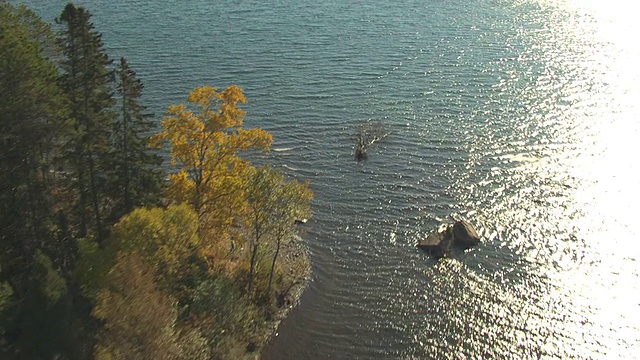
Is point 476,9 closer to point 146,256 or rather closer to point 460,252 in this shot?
point 460,252

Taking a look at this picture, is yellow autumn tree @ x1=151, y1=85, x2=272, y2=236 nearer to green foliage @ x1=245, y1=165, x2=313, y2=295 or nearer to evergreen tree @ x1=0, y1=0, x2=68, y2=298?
green foliage @ x1=245, y1=165, x2=313, y2=295

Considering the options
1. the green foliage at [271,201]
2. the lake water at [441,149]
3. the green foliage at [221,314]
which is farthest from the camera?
the lake water at [441,149]

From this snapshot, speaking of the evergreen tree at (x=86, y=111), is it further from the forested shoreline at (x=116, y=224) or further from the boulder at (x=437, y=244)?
the boulder at (x=437, y=244)

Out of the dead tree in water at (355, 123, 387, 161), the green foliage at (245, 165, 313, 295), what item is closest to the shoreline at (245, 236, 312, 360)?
the green foliage at (245, 165, 313, 295)

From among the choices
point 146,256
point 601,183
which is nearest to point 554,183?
point 601,183

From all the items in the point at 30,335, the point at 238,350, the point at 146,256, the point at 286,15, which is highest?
the point at 286,15

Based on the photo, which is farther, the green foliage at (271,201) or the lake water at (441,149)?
the lake water at (441,149)

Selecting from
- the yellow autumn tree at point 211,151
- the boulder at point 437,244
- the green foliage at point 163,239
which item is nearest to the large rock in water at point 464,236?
the boulder at point 437,244
